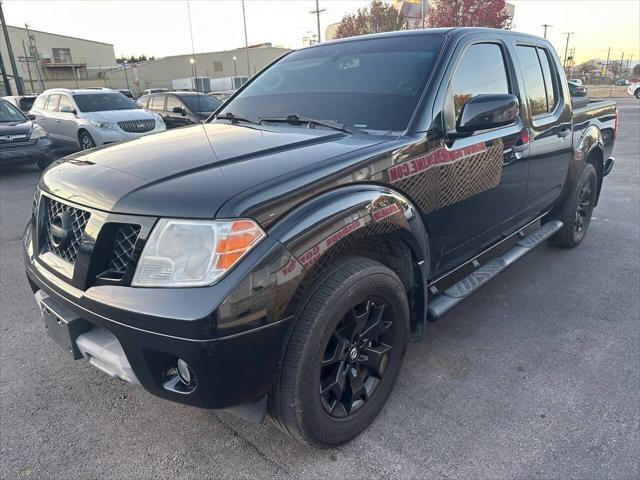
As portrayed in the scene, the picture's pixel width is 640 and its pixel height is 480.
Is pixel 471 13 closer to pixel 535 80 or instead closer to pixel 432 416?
pixel 535 80

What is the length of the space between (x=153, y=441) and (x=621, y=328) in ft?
9.84

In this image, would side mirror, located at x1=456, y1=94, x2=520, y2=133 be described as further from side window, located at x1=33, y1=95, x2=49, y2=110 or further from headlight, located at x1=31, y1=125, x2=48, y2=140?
side window, located at x1=33, y1=95, x2=49, y2=110

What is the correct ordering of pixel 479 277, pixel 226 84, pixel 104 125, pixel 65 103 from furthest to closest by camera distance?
1. pixel 226 84
2. pixel 65 103
3. pixel 104 125
4. pixel 479 277

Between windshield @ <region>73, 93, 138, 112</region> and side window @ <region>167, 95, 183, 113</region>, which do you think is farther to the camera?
side window @ <region>167, 95, 183, 113</region>

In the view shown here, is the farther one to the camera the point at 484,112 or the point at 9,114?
the point at 9,114

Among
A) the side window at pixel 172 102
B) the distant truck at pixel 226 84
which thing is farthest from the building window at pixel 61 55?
the side window at pixel 172 102

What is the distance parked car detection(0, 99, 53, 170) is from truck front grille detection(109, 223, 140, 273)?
906 centimetres

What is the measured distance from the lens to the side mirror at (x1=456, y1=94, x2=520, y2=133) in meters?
2.54

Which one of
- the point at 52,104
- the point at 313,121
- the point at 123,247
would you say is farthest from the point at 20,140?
the point at 123,247

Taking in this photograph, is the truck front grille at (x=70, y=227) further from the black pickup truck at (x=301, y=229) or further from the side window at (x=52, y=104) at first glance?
the side window at (x=52, y=104)

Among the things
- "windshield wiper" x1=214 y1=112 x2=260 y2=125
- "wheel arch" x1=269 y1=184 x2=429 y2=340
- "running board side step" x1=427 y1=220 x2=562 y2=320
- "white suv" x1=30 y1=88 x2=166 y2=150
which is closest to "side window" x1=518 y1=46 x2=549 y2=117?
"running board side step" x1=427 y1=220 x2=562 y2=320

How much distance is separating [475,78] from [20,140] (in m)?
9.42

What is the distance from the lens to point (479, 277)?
10.2 feet

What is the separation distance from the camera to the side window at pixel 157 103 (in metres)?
14.2
